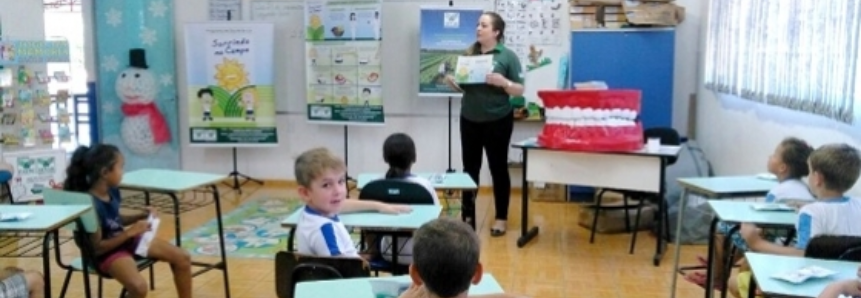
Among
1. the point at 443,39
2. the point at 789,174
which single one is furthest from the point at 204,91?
the point at 789,174

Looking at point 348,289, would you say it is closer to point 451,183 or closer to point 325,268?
point 325,268

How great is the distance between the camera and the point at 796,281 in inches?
81.0

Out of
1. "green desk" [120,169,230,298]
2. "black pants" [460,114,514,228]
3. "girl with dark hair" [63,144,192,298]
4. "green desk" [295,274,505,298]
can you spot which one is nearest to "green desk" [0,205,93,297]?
"girl with dark hair" [63,144,192,298]

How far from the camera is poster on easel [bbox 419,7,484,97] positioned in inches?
260

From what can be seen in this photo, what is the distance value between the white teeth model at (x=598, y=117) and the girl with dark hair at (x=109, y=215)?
101 inches

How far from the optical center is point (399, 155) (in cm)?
342

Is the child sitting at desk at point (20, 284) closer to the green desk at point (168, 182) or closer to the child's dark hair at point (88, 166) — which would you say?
the child's dark hair at point (88, 166)

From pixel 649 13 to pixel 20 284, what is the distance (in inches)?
192

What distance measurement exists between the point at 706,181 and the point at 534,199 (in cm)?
288

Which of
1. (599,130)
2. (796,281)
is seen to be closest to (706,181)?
(599,130)

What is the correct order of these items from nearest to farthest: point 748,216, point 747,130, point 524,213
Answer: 1. point 748,216
2. point 747,130
3. point 524,213

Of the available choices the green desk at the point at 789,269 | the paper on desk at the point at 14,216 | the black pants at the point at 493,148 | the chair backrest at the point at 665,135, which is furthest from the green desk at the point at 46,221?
the chair backrest at the point at 665,135

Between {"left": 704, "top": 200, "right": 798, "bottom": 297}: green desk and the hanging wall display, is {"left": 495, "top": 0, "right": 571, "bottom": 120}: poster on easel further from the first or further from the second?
{"left": 704, "top": 200, "right": 798, "bottom": 297}: green desk

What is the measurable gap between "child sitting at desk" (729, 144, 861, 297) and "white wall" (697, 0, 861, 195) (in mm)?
583
